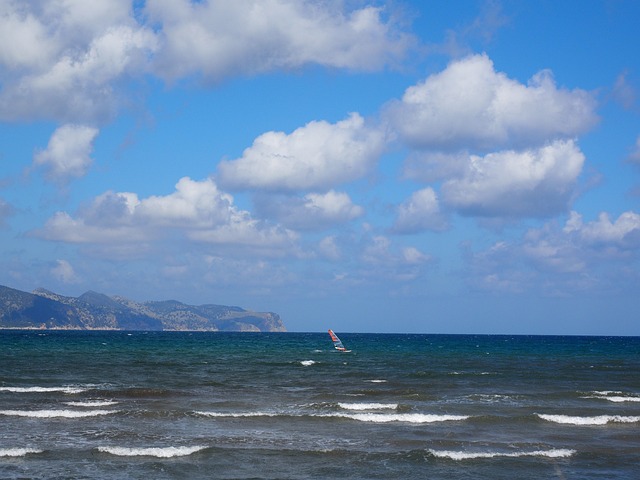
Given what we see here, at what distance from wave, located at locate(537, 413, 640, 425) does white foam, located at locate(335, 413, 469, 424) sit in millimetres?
4247

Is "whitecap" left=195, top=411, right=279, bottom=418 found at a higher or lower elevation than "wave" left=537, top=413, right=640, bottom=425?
lower

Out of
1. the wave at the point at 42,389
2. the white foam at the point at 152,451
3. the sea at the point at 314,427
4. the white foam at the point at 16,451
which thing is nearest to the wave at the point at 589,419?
the sea at the point at 314,427

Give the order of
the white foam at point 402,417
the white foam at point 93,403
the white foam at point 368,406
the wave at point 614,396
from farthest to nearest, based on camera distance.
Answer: the wave at point 614,396
the white foam at point 368,406
the white foam at point 93,403
the white foam at point 402,417

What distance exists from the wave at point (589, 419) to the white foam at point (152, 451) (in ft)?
58.6

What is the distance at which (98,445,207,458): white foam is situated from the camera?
24105mm

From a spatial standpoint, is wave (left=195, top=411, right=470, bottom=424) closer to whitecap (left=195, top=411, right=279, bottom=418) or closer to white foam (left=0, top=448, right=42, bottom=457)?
whitecap (left=195, top=411, right=279, bottom=418)

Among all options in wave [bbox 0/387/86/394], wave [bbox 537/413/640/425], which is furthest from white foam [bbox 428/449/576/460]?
wave [bbox 0/387/86/394]

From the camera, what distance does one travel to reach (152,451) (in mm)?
24562

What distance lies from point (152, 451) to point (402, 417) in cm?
1363

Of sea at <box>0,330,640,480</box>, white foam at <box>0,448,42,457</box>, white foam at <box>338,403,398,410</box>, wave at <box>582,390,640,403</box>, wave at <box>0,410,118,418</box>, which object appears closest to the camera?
sea at <box>0,330,640,480</box>

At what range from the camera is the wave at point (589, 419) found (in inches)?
1289

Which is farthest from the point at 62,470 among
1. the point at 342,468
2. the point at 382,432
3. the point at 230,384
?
the point at 230,384

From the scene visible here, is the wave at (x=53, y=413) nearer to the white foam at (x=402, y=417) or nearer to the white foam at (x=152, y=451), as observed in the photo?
the white foam at (x=152, y=451)

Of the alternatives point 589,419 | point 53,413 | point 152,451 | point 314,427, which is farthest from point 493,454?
point 53,413
